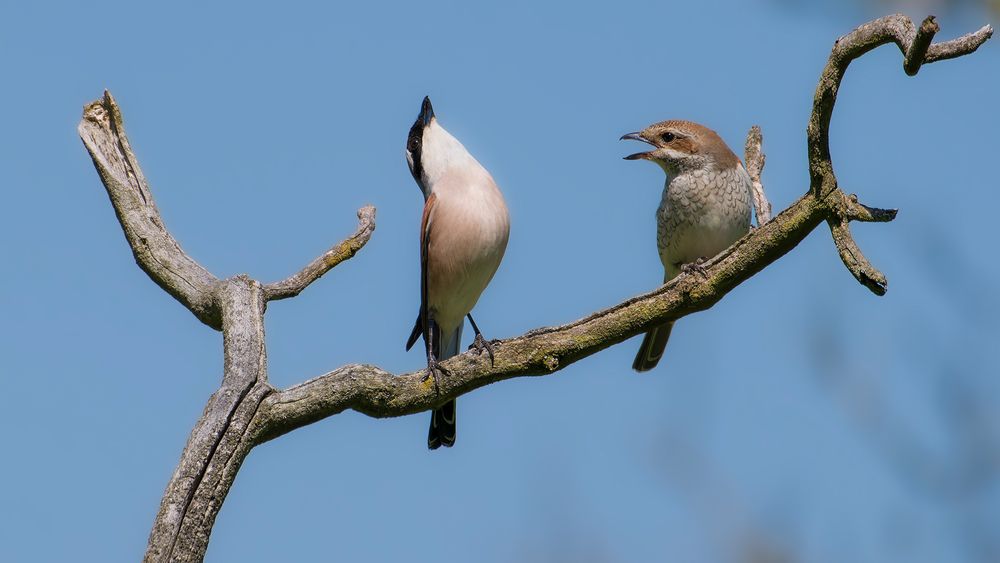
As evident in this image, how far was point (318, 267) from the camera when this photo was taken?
5.60m

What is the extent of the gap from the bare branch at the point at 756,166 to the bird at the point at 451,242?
151cm

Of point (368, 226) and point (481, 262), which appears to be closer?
point (368, 226)

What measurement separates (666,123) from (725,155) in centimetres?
53

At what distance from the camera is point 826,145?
15.2 feet

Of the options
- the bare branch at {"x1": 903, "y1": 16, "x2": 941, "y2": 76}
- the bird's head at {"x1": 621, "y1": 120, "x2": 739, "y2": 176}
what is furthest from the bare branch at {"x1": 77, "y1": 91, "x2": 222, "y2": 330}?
the bird's head at {"x1": 621, "y1": 120, "x2": 739, "y2": 176}

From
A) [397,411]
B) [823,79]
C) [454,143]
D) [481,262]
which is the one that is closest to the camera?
[823,79]

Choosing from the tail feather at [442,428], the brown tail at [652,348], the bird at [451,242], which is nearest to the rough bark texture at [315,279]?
the bird at [451,242]

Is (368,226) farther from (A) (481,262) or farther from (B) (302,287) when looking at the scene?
(A) (481,262)

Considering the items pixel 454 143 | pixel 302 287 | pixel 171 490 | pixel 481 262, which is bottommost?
pixel 171 490

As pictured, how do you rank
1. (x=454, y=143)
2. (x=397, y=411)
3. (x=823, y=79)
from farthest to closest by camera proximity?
(x=454, y=143) → (x=397, y=411) → (x=823, y=79)

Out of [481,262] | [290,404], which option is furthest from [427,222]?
[290,404]

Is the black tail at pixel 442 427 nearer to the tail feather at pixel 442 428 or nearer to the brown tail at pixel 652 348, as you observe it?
the tail feather at pixel 442 428

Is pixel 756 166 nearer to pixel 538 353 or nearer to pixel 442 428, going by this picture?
pixel 538 353

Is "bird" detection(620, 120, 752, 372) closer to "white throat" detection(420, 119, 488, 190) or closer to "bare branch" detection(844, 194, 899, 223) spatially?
"white throat" detection(420, 119, 488, 190)
